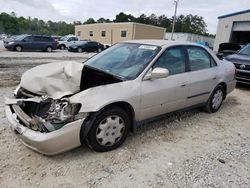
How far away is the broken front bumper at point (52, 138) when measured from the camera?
275 cm

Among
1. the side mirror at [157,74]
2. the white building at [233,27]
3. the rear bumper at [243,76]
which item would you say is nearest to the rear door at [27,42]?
the rear bumper at [243,76]

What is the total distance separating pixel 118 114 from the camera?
3.27 meters

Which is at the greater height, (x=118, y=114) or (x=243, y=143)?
(x=118, y=114)

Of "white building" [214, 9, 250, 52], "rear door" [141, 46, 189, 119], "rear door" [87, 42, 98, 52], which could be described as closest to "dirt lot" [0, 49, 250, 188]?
"rear door" [141, 46, 189, 119]

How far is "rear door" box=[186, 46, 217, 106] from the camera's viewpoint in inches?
172

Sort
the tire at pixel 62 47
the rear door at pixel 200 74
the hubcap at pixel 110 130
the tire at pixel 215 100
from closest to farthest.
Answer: the hubcap at pixel 110 130 < the rear door at pixel 200 74 < the tire at pixel 215 100 < the tire at pixel 62 47

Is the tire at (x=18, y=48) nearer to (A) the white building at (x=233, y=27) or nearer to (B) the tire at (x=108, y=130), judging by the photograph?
(B) the tire at (x=108, y=130)

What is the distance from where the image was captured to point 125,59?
13.1ft

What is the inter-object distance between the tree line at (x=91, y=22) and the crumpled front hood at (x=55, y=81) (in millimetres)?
75546

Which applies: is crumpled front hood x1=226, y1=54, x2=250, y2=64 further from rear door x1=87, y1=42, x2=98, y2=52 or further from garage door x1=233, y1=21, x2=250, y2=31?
rear door x1=87, y1=42, x2=98, y2=52

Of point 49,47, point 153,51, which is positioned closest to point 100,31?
point 49,47

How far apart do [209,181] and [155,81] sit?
1.59 meters

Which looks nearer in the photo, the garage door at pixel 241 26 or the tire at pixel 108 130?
the tire at pixel 108 130

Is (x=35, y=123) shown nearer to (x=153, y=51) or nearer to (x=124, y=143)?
(x=124, y=143)
